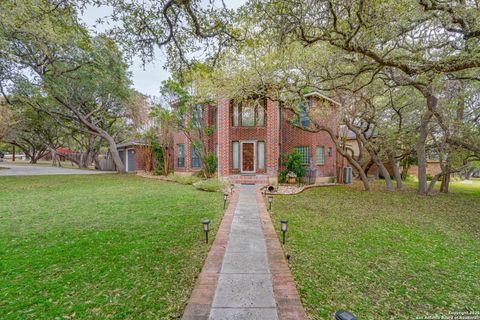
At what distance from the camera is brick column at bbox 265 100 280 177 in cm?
1271

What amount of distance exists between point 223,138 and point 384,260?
10.2 metres

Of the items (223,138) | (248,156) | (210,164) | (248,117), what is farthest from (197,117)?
(248,156)

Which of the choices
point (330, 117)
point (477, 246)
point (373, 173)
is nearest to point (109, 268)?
point (477, 246)

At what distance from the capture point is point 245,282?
2.92 m

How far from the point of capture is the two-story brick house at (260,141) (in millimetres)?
12750

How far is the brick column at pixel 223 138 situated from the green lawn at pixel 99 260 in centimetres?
621

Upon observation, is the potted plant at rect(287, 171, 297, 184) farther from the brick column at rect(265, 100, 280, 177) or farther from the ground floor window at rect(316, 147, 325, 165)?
the ground floor window at rect(316, 147, 325, 165)

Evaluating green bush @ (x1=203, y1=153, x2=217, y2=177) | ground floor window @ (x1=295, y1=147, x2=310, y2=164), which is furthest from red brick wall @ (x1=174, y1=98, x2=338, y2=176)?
green bush @ (x1=203, y1=153, x2=217, y2=177)

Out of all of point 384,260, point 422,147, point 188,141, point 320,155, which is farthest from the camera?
point 188,141

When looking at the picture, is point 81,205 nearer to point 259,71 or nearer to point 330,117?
point 259,71

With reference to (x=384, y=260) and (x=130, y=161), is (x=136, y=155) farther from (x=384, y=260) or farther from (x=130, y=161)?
(x=384, y=260)

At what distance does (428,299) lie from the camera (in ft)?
8.90

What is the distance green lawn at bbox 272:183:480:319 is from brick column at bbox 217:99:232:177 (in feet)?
20.7

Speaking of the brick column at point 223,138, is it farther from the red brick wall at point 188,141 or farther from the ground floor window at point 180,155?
the ground floor window at point 180,155
